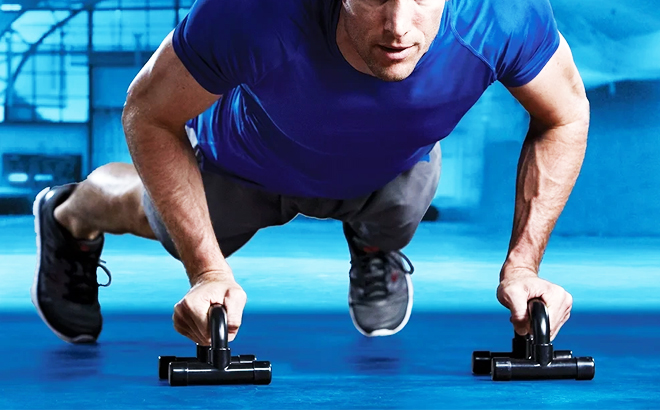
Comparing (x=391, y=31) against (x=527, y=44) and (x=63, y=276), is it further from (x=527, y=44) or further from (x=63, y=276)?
(x=63, y=276)

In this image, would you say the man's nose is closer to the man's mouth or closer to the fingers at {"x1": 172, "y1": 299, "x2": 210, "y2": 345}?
the man's mouth

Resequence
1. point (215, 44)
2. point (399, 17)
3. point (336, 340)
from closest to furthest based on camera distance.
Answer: point (399, 17) → point (215, 44) → point (336, 340)

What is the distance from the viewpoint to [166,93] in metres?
1.64

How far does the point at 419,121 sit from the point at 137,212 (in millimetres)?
672

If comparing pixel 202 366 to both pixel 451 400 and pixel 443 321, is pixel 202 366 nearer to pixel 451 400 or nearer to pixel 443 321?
pixel 451 400

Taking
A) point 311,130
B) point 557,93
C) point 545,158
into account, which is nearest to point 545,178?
point 545,158

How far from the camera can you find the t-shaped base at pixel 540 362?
158cm

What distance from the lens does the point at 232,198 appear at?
82.8 inches

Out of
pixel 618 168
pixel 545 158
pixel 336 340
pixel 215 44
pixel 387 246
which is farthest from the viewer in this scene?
pixel 618 168

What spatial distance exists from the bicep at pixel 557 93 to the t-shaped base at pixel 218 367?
0.60 metres

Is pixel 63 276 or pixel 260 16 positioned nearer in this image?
pixel 260 16

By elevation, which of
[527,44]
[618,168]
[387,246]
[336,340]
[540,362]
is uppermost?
[618,168]

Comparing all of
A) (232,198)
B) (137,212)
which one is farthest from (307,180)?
(137,212)

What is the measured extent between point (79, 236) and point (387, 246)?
628mm
